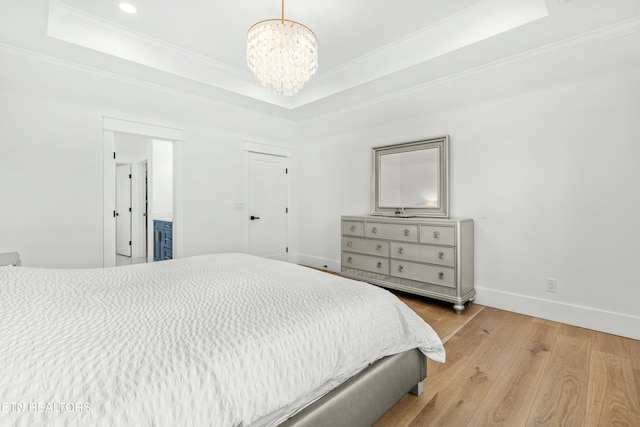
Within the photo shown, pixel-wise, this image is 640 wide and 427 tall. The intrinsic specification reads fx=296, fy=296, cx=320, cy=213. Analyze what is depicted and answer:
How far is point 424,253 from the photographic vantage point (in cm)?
323

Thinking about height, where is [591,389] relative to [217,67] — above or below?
below

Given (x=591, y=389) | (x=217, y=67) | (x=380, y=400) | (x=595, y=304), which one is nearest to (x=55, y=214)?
(x=217, y=67)

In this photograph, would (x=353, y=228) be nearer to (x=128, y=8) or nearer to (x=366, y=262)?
(x=366, y=262)

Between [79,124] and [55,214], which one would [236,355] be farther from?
[79,124]

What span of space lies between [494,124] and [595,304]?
190 cm

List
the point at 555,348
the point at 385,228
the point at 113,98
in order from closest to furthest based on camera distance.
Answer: the point at 555,348
the point at 113,98
the point at 385,228

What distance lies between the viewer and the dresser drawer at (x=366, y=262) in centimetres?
361

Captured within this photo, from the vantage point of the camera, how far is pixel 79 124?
3133 millimetres

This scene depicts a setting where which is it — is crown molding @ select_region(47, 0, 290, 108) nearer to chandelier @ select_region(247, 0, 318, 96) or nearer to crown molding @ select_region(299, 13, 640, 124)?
chandelier @ select_region(247, 0, 318, 96)

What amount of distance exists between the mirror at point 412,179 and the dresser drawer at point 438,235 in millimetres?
370

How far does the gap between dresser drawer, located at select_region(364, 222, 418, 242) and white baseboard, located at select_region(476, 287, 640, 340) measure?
36.6 inches

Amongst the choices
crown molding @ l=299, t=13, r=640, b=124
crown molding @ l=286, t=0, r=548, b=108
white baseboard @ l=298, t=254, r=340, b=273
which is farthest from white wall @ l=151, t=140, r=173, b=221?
crown molding @ l=299, t=13, r=640, b=124

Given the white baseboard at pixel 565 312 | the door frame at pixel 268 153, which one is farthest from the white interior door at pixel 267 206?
the white baseboard at pixel 565 312

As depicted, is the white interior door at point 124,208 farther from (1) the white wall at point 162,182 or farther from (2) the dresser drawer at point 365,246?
(2) the dresser drawer at point 365,246
